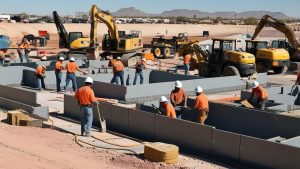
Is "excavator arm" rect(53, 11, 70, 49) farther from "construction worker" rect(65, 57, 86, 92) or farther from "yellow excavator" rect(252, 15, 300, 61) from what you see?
"construction worker" rect(65, 57, 86, 92)

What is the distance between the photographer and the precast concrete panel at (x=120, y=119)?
1366cm

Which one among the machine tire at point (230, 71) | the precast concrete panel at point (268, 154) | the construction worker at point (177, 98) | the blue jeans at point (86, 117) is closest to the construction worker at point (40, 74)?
the blue jeans at point (86, 117)

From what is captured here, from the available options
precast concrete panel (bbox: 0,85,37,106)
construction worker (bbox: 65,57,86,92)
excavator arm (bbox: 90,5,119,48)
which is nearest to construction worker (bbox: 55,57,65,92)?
construction worker (bbox: 65,57,86,92)

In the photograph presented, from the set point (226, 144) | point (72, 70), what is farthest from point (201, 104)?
point (72, 70)

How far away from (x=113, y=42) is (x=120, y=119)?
61.1ft

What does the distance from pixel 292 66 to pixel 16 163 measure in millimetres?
23142

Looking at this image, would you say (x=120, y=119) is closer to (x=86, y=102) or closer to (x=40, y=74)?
(x=86, y=102)

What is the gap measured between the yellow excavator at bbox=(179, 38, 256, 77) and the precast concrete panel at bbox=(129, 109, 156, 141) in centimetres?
1159

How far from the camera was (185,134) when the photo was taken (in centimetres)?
1203

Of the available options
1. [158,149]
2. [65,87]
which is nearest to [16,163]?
[158,149]

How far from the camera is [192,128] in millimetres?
11812

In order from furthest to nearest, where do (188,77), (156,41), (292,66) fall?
(156,41), (292,66), (188,77)

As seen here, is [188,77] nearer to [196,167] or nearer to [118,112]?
[118,112]

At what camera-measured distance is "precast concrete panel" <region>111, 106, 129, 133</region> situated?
1366 cm
